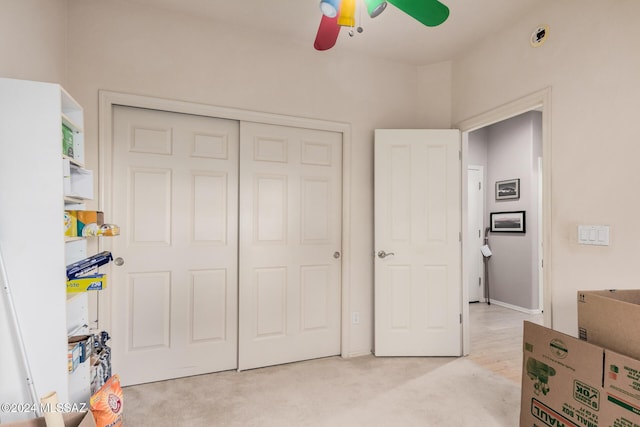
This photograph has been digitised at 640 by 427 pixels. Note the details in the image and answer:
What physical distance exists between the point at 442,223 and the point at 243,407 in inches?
83.3

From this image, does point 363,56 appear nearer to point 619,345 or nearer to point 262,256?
point 262,256

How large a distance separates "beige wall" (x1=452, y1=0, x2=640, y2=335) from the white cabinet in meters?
2.74

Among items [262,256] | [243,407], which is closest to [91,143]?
[262,256]

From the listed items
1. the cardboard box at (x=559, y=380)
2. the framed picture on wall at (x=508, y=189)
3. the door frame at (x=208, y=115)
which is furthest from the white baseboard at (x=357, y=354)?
the framed picture on wall at (x=508, y=189)

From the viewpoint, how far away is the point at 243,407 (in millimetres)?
2131

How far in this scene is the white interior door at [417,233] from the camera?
9.77 ft

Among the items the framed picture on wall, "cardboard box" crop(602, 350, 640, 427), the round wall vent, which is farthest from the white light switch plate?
the framed picture on wall

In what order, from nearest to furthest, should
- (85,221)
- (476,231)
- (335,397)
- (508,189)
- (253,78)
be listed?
(85,221) → (335,397) → (253,78) → (508,189) → (476,231)

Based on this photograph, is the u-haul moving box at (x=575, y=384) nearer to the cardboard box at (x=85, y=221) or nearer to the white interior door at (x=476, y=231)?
the cardboard box at (x=85, y=221)

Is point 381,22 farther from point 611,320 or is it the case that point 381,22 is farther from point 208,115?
point 611,320

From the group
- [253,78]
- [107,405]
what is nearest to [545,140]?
[253,78]

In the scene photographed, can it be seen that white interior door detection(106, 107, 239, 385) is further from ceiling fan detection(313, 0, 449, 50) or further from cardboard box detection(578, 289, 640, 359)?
cardboard box detection(578, 289, 640, 359)

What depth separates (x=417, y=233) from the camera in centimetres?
299

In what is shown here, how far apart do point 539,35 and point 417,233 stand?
1683 mm
